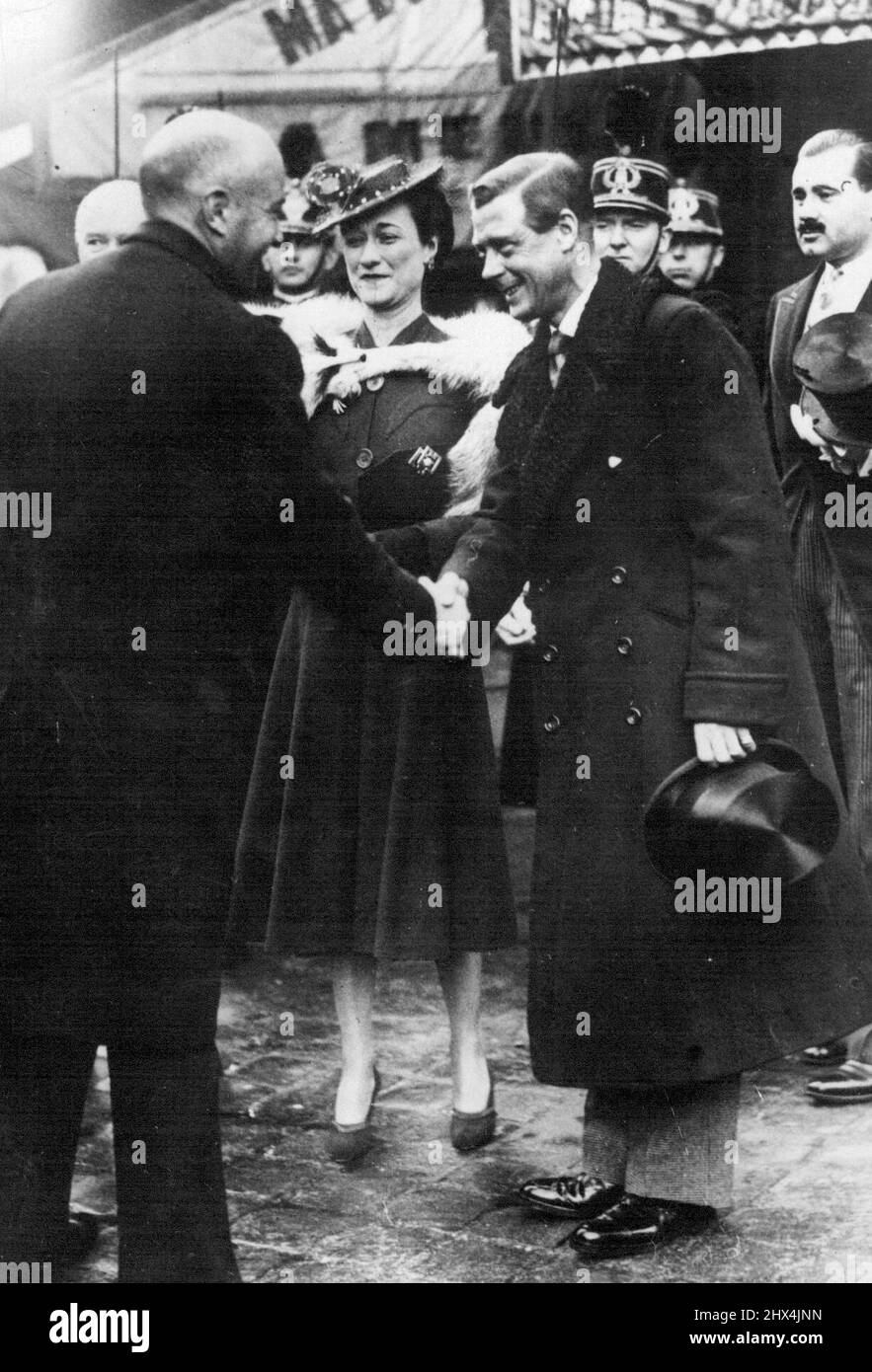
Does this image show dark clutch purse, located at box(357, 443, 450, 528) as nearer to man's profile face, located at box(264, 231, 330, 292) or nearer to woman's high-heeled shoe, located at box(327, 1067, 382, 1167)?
man's profile face, located at box(264, 231, 330, 292)

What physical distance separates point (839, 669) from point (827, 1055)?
43.7 inches

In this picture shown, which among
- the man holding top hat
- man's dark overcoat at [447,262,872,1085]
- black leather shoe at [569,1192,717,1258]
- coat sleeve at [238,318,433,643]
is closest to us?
coat sleeve at [238,318,433,643]

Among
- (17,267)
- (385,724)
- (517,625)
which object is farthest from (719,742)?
(17,267)

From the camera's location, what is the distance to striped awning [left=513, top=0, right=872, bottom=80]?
15.1 ft

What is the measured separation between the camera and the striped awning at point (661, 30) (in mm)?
4590

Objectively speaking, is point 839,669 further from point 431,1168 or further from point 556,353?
point 431,1168

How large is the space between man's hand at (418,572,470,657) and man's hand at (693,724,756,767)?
715mm

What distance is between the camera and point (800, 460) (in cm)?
466

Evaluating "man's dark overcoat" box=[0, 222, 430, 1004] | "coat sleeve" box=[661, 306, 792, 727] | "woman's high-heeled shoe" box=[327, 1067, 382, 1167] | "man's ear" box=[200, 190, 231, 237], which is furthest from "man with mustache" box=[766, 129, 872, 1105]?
"man's ear" box=[200, 190, 231, 237]

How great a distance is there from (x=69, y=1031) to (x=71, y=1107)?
19cm

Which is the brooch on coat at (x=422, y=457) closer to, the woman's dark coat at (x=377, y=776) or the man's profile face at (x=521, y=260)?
the woman's dark coat at (x=377, y=776)

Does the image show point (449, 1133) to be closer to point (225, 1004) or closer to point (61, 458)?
point (225, 1004)

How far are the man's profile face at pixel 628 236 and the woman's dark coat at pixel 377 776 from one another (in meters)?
0.53
